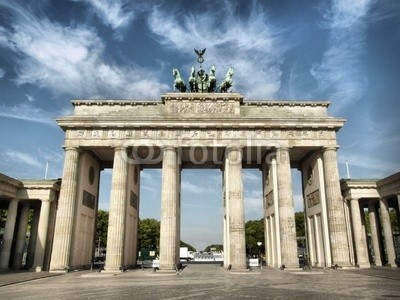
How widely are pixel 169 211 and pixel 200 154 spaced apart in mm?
8946

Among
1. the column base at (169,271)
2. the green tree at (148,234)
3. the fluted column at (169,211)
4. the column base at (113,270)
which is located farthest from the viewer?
the green tree at (148,234)

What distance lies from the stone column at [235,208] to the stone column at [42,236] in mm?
19330

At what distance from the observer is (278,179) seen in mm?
35719

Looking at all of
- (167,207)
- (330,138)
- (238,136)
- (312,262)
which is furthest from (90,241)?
(330,138)

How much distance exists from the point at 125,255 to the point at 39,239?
9.13 m

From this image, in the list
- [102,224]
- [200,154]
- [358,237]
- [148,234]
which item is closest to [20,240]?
[200,154]

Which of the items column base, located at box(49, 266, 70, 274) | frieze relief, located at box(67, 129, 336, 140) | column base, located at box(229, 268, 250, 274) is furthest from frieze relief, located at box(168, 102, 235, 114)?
column base, located at box(49, 266, 70, 274)

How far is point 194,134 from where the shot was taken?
36031 mm

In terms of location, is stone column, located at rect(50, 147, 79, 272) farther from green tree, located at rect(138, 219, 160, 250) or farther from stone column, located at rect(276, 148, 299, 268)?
green tree, located at rect(138, 219, 160, 250)

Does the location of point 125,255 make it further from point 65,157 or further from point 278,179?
point 278,179

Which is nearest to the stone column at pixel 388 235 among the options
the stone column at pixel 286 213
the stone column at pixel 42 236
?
the stone column at pixel 286 213

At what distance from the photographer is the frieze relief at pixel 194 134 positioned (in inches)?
1415

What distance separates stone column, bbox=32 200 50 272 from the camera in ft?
115

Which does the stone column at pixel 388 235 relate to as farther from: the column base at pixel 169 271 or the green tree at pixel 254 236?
the green tree at pixel 254 236
